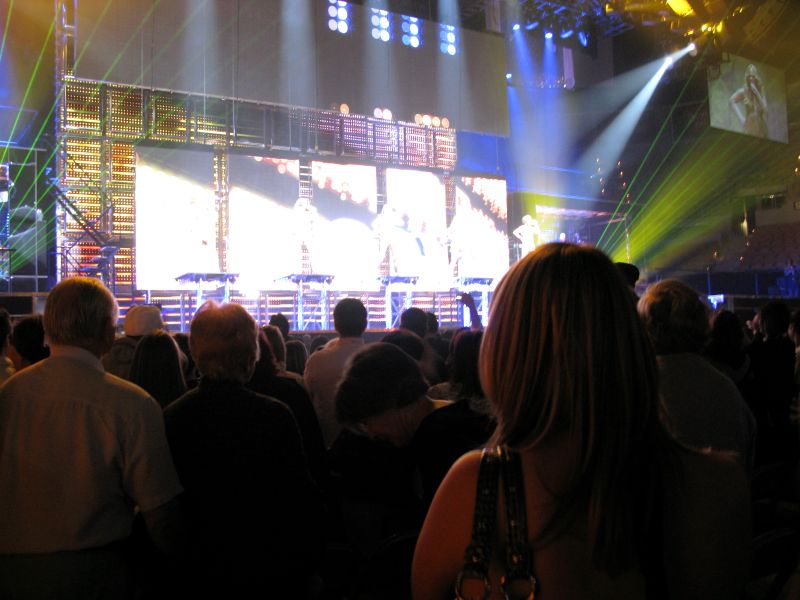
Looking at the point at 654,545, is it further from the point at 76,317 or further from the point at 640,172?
the point at 640,172

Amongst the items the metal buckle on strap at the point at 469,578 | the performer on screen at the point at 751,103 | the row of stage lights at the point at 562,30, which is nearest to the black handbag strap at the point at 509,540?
the metal buckle on strap at the point at 469,578

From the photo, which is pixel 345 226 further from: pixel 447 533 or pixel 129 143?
pixel 447 533

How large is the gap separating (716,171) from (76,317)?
18.1 meters

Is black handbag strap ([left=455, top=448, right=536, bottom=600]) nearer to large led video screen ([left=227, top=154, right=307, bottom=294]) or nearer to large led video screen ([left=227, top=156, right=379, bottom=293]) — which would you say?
large led video screen ([left=227, top=156, right=379, bottom=293])

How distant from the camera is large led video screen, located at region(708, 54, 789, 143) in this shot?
14422 millimetres

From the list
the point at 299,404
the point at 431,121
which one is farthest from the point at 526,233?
the point at 299,404

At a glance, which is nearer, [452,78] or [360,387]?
[360,387]

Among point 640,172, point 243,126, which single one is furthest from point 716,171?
point 243,126

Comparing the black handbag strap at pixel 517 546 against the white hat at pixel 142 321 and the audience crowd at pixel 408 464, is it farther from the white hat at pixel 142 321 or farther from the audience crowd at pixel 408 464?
the white hat at pixel 142 321

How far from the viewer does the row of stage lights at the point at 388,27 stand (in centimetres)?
1288

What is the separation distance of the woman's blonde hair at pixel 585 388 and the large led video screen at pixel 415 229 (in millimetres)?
11709

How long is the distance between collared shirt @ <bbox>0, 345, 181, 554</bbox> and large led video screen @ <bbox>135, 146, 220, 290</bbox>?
381 inches

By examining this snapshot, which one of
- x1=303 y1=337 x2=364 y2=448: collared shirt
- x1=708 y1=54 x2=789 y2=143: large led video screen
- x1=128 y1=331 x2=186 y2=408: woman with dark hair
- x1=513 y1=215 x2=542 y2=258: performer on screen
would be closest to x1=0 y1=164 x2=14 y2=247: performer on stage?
x1=303 y1=337 x2=364 y2=448: collared shirt

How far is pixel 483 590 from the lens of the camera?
0.91 meters
